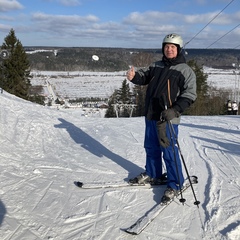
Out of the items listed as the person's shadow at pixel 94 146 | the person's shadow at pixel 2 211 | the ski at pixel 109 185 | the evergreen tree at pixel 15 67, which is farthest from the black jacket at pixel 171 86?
the evergreen tree at pixel 15 67

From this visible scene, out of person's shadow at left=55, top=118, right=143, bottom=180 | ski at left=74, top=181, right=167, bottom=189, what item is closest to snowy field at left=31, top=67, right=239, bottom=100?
person's shadow at left=55, top=118, right=143, bottom=180

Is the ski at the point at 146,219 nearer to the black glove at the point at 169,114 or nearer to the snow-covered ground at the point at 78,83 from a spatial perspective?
the black glove at the point at 169,114

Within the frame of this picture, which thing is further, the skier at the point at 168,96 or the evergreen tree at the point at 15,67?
the evergreen tree at the point at 15,67

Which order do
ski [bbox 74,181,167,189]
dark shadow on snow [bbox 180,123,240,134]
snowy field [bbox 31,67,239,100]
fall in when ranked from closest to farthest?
ski [bbox 74,181,167,189] < dark shadow on snow [bbox 180,123,240,134] < snowy field [bbox 31,67,239,100]

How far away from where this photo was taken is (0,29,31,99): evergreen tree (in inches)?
1374

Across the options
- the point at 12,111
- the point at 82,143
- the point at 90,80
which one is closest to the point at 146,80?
the point at 82,143

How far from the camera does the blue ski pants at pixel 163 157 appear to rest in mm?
3941

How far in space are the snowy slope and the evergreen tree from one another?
2735 centimetres

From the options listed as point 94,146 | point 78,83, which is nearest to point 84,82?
point 78,83

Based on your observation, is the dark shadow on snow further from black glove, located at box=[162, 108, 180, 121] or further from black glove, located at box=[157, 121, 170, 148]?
black glove, located at box=[162, 108, 180, 121]

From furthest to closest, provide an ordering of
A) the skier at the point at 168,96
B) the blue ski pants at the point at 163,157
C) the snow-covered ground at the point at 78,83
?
the snow-covered ground at the point at 78,83, the blue ski pants at the point at 163,157, the skier at the point at 168,96

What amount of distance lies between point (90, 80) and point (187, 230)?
381ft

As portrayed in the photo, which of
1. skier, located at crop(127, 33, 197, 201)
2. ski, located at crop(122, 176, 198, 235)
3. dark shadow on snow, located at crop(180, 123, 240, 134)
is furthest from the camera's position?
dark shadow on snow, located at crop(180, 123, 240, 134)

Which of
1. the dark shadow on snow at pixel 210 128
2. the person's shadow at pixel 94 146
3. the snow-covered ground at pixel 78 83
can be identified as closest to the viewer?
the person's shadow at pixel 94 146
